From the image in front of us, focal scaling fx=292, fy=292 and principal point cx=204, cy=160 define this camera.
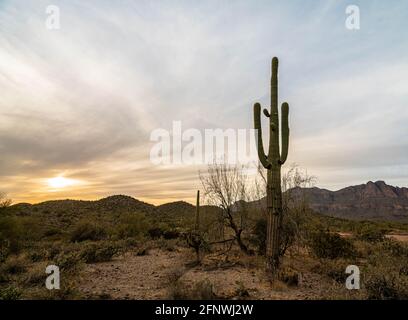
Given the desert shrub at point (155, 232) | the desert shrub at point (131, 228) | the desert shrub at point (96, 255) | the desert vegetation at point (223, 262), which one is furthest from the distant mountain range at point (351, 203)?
the desert shrub at point (96, 255)

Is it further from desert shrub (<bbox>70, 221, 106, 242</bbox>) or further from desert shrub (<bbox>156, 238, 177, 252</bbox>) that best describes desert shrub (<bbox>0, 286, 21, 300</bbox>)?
desert shrub (<bbox>70, 221, 106, 242</bbox>)

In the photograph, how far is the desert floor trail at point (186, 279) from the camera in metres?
7.02

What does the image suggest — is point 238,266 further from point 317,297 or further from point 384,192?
point 384,192

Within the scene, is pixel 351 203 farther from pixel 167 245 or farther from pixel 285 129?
pixel 285 129

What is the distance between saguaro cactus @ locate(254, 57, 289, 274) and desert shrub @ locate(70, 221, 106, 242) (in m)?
13.2

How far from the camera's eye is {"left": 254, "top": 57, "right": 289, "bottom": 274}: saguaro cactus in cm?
841

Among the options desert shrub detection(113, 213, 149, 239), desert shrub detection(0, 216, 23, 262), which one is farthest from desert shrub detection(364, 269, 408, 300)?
desert shrub detection(113, 213, 149, 239)

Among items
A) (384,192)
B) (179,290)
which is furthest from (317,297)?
(384,192)

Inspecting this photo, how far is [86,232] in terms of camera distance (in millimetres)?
18047

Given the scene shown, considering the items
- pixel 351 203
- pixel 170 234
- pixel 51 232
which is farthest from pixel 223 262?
pixel 351 203

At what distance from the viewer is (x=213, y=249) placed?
13.0m

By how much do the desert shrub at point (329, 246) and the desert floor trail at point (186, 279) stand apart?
1.03 m
